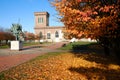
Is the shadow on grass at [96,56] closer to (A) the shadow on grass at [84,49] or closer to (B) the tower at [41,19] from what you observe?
(A) the shadow on grass at [84,49]

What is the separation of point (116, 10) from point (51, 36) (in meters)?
70.6

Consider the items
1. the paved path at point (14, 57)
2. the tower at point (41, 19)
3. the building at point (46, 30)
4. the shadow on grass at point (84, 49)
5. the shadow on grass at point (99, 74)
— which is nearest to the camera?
the shadow on grass at point (99, 74)

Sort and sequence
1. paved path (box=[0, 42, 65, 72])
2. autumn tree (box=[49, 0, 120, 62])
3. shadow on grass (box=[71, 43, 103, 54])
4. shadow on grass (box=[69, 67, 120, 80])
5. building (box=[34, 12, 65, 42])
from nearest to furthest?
autumn tree (box=[49, 0, 120, 62])
shadow on grass (box=[69, 67, 120, 80])
paved path (box=[0, 42, 65, 72])
shadow on grass (box=[71, 43, 103, 54])
building (box=[34, 12, 65, 42])

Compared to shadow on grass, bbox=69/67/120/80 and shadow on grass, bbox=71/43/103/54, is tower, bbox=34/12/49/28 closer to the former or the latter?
shadow on grass, bbox=71/43/103/54

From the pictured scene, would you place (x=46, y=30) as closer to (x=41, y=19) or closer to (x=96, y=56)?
(x=41, y=19)

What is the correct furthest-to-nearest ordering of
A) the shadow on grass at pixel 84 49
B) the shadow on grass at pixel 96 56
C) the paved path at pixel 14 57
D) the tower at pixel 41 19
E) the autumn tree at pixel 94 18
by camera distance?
the tower at pixel 41 19, the shadow on grass at pixel 84 49, the shadow on grass at pixel 96 56, the paved path at pixel 14 57, the autumn tree at pixel 94 18

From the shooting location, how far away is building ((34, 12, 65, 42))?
77.6m

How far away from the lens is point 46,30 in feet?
261

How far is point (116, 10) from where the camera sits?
330 inches

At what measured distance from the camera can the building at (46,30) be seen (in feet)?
254

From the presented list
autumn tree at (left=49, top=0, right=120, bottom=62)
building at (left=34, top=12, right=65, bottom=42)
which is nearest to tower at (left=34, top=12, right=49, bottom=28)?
building at (left=34, top=12, right=65, bottom=42)

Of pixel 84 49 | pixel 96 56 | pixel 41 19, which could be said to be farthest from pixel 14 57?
pixel 41 19

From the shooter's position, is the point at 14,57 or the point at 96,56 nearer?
the point at 14,57

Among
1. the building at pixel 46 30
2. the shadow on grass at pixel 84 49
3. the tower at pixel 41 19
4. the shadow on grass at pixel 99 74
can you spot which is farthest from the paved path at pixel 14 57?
the tower at pixel 41 19
